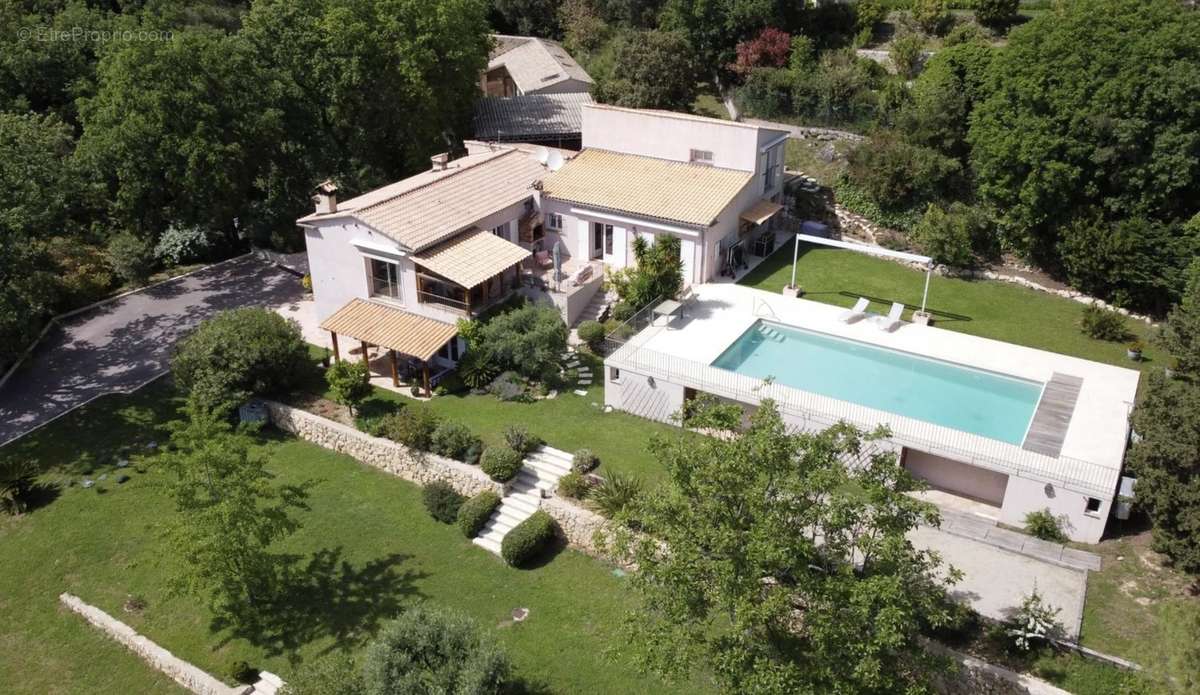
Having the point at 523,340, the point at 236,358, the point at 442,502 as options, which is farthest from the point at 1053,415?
the point at 236,358

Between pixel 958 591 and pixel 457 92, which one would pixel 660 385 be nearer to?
pixel 958 591

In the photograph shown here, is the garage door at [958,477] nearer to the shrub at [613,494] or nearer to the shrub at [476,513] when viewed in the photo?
the shrub at [613,494]

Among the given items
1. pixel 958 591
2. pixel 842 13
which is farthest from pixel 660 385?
pixel 842 13

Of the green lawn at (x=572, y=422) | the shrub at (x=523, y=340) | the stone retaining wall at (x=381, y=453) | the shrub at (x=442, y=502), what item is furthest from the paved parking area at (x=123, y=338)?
the shrub at (x=442, y=502)

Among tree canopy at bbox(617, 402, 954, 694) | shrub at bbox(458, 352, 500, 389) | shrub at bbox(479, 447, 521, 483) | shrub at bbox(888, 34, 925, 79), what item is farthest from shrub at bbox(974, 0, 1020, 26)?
tree canopy at bbox(617, 402, 954, 694)

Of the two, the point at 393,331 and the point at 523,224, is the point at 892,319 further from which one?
the point at 393,331

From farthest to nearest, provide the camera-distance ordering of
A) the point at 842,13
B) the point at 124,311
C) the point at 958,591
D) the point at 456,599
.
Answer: the point at 842,13 → the point at 124,311 → the point at 456,599 → the point at 958,591
